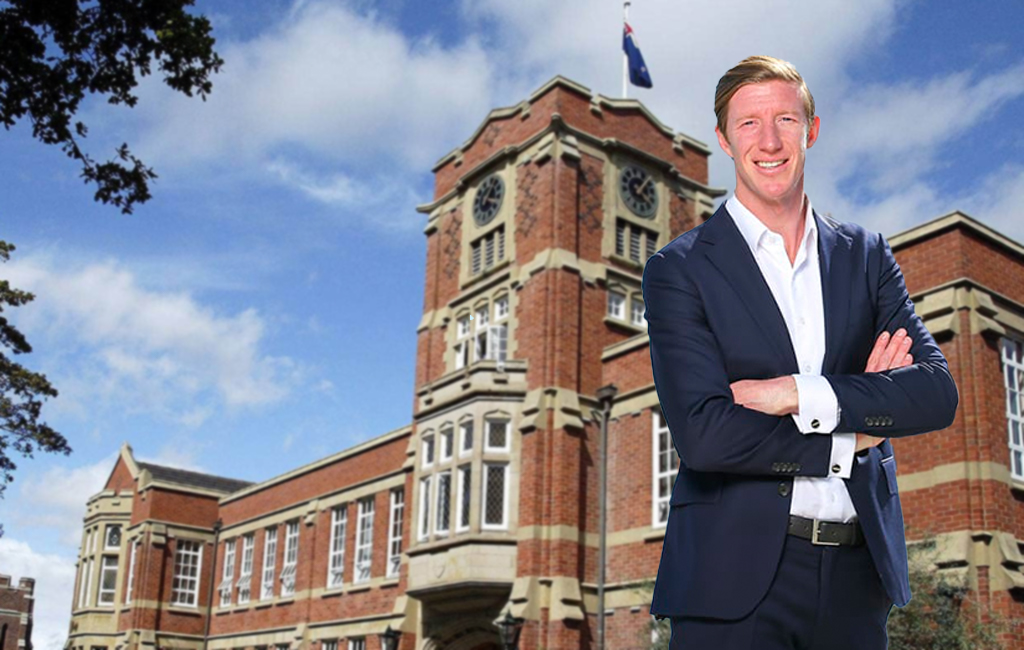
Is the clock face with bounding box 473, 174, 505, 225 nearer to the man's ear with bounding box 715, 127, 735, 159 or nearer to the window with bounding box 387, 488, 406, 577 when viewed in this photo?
the window with bounding box 387, 488, 406, 577

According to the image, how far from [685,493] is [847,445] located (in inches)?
15.7

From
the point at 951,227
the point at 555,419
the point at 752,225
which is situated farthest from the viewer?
the point at 555,419

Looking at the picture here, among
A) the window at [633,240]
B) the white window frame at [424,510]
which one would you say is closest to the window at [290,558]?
the white window frame at [424,510]

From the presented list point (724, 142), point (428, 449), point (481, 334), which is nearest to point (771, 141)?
point (724, 142)

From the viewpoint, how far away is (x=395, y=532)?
92.0ft

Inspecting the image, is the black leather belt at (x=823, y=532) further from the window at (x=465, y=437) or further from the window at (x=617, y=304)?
the window at (x=617, y=304)

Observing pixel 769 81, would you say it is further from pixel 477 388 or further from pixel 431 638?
pixel 431 638

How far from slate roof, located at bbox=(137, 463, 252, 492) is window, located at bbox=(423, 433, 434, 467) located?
63.4 ft

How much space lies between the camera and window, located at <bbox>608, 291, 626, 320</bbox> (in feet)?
79.8

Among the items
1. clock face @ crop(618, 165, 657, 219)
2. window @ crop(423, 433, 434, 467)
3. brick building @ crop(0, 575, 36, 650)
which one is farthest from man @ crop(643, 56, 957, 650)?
brick building @ crop(0, 575, 36, 650)

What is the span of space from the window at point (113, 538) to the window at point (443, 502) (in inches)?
901

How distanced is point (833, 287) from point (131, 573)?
40947mm

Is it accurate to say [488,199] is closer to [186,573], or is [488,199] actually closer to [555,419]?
[555,419]

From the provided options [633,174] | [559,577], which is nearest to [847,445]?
[559,577]
